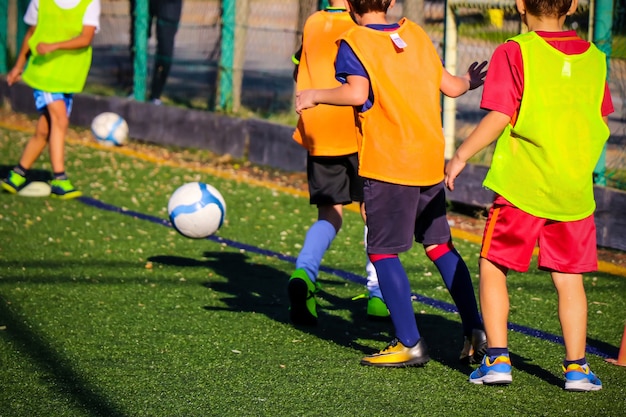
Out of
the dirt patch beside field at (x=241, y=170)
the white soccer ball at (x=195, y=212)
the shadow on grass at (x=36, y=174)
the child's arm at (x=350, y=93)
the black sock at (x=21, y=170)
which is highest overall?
the child's arm at (x=350, y=93)

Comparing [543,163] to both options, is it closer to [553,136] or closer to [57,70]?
[553,136]

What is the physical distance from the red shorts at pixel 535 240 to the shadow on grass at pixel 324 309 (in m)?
0.65

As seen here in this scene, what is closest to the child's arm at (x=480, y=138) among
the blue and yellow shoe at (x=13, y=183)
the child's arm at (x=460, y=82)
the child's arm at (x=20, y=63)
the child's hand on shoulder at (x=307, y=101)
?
the child's arm at (x=460, y=82)

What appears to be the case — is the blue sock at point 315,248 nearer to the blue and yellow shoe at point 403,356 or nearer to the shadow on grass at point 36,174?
the blue and yellow shoe at point 403,356

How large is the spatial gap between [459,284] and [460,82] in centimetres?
93

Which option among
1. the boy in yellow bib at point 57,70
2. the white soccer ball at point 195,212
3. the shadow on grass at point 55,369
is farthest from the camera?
the boy in yellow bib at point 57,70

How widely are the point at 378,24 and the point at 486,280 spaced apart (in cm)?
122

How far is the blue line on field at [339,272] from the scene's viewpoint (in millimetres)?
5234

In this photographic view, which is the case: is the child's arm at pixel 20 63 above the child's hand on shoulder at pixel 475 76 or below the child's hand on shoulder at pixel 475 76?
below

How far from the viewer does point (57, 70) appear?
8609 millimetres

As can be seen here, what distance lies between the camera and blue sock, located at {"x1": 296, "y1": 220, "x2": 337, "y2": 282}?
5336 millimetres

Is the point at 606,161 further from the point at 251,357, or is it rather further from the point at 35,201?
the point at 35,201

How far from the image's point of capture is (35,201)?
335 inches

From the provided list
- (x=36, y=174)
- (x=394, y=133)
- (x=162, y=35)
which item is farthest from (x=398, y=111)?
(x=162, y=35)
